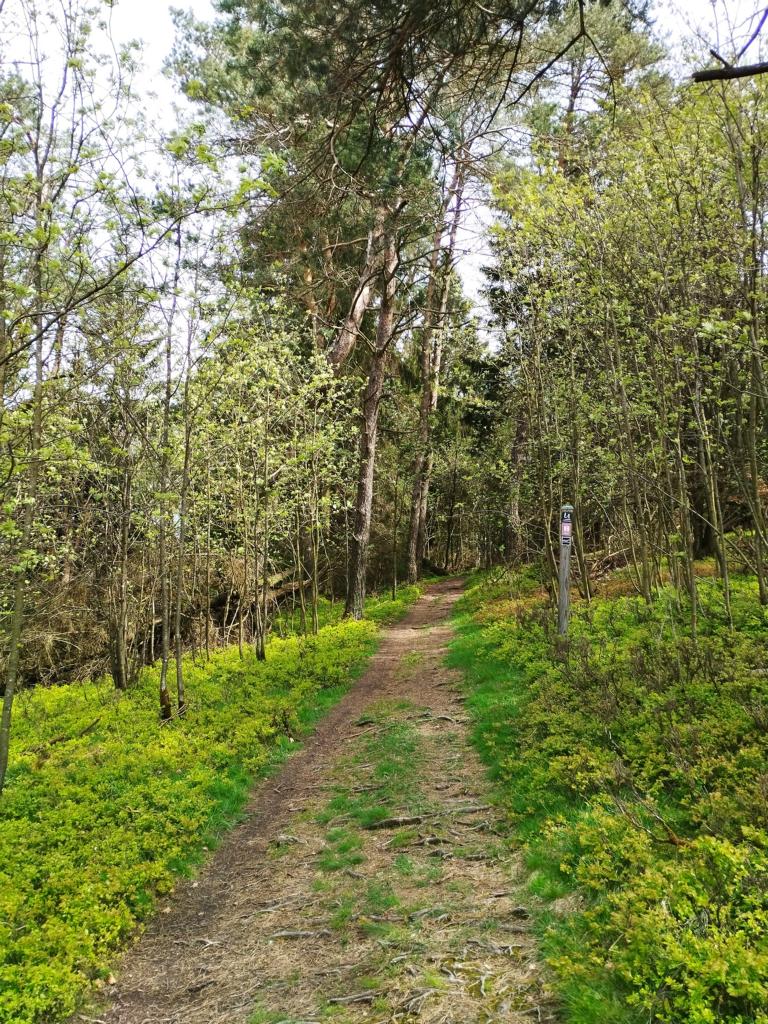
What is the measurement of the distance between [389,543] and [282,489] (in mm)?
12725

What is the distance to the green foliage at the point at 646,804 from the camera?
283 cm

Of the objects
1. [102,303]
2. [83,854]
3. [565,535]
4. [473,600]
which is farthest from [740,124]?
[473,600]

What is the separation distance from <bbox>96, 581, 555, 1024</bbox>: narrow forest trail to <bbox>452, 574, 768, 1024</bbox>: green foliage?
32 cm

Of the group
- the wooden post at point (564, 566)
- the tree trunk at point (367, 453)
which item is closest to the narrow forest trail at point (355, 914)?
the wooden post at point (564, 566)

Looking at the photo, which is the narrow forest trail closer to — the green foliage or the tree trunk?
the green foliage

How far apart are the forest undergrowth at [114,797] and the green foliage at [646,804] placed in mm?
2850

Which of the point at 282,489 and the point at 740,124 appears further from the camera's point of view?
the point at 282,489

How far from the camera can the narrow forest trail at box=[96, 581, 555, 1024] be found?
3406 mm

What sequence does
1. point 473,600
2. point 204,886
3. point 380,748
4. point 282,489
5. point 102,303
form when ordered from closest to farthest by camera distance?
point 204,886 < point 102,303 < point 380,748 < point 282,489 < point 473,600

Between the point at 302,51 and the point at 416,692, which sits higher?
the point at 302,51

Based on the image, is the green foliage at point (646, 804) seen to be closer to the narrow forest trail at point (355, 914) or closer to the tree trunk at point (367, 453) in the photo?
the narrow forest trail at point (355, 914)

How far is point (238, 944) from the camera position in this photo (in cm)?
428

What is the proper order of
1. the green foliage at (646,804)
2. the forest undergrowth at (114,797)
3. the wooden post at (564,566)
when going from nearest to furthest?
the green foliage at (646,804)
the forest undergrowth at (114,797)
the wooden post at (564,566)

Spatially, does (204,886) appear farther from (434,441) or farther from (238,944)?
(434,441)
